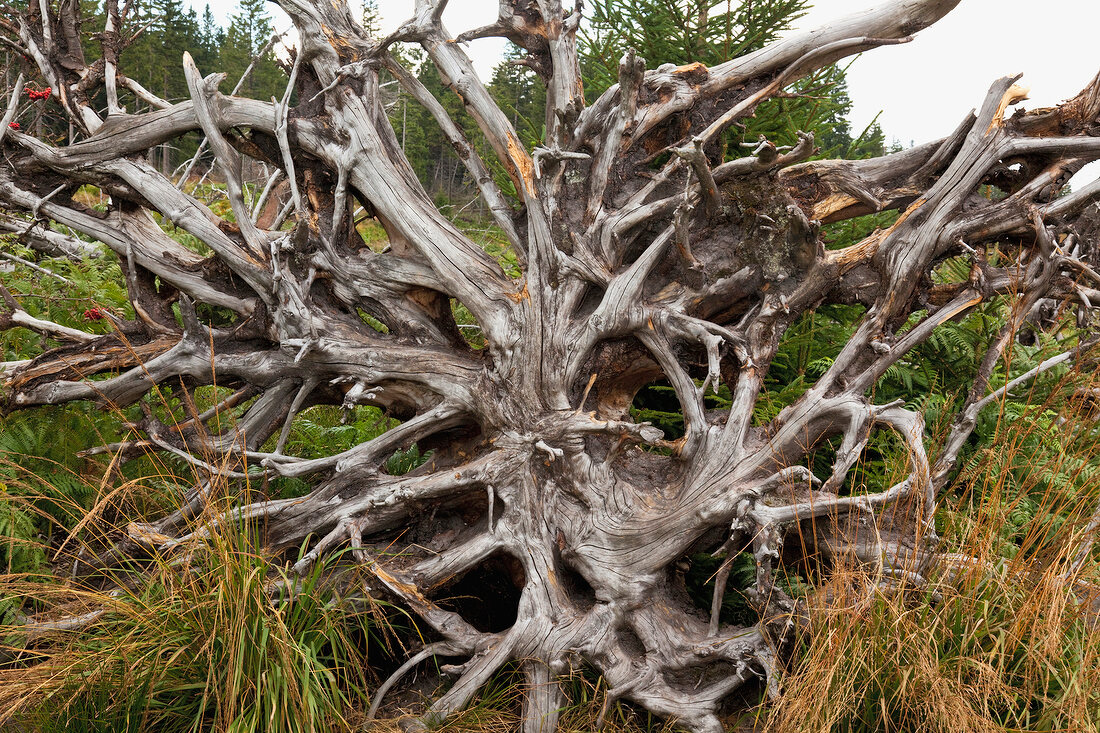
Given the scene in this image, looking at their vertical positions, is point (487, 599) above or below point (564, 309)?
below

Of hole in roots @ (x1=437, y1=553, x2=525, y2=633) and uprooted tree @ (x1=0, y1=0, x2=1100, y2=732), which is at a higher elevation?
uprooted tree @ (x1=0, y1=0, x2=1100, y2=732)

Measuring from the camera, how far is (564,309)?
4.33 meters

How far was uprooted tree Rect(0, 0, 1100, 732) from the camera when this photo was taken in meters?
3.87

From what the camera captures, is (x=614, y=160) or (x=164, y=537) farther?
(x=614, y=160)

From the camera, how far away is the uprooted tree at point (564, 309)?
12.7 ft

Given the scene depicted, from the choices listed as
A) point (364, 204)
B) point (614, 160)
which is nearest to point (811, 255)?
point (614, 160)

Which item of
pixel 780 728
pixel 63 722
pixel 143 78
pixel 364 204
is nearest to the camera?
pixel 780 728

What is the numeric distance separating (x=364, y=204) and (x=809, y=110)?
11.8 ft

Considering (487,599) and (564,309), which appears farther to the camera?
(487,599)

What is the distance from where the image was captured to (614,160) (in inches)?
178

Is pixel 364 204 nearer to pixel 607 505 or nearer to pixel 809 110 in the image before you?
pixel 607 505

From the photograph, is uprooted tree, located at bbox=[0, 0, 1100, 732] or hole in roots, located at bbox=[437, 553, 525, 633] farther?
hole in roots, located at bbox=[437, 553, 525, 633]

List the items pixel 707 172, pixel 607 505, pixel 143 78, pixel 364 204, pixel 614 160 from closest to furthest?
pixel 707 172
pixel 607 505
pixel 614 160
pixel 364 204
pixel 143 78

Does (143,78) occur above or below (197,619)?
above
